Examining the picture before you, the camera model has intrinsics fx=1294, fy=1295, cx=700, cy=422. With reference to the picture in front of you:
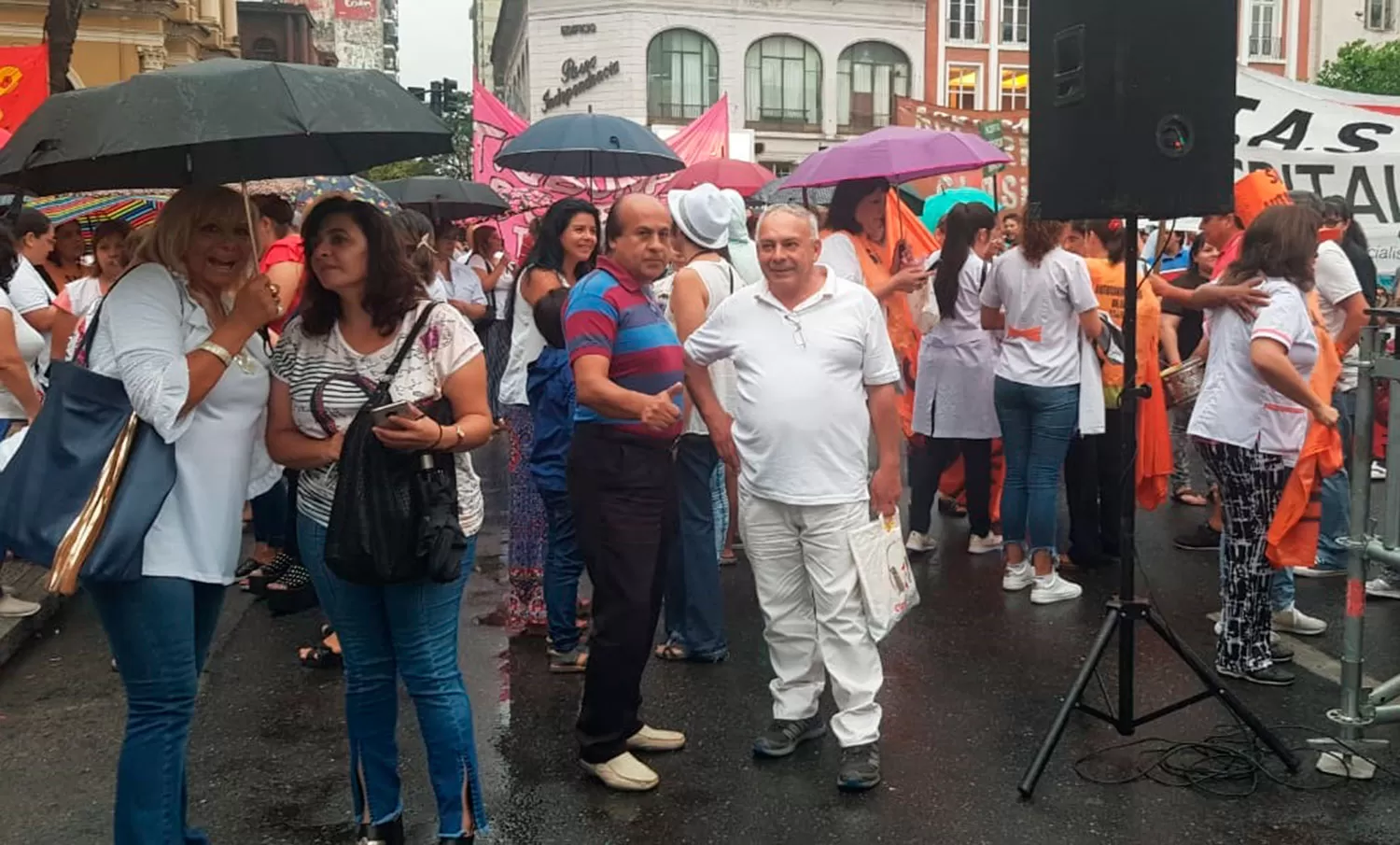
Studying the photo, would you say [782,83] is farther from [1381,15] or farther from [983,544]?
[983,544]

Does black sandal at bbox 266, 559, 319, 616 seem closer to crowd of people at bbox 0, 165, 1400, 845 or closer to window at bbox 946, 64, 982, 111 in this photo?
crowd of people at bbox 0, 165, 1400, 845

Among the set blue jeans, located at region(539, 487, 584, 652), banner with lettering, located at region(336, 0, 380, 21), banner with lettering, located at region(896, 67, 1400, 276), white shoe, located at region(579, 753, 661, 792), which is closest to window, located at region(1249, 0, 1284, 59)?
banner with lettering, located at region(896, 67, 1400, 276)

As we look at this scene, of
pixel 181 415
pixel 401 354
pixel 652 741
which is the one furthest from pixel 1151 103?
pixel 181 415

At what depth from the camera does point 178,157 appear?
3418 millimetres

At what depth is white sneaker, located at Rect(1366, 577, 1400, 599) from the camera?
21.2ft

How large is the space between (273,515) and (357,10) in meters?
112

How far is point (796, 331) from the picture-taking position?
4.23m

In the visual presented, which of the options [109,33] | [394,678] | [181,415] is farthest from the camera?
[109,33]

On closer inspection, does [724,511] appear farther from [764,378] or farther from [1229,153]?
[1229,153]

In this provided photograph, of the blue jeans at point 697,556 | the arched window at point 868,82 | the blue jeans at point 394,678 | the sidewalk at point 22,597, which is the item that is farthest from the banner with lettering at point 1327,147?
the arched window at point 868,82

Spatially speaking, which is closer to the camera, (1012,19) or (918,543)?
(918,543)

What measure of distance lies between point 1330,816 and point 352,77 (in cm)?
357

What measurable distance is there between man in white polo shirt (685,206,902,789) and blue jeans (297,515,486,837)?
109 centimetres

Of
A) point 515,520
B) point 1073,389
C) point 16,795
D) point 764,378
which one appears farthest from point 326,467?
point 1073,389
